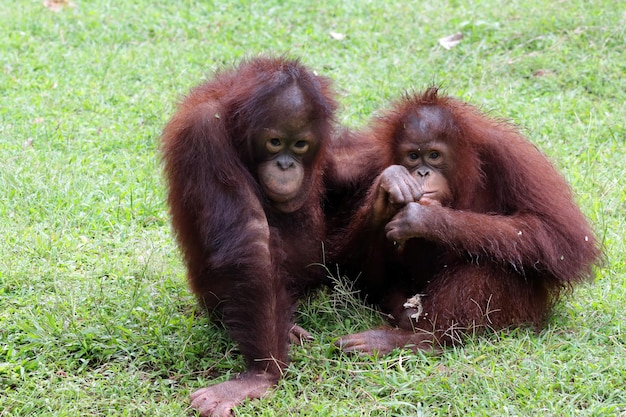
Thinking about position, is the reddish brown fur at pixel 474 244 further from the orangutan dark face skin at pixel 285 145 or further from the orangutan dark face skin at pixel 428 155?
the orangutan dark face skin at pixel 285 145

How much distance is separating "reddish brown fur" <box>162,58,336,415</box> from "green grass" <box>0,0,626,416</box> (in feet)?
0.57

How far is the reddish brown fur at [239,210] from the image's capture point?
3.78 meters

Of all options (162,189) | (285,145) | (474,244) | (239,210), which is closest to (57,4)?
(162,189)

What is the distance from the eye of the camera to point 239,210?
12.6ft

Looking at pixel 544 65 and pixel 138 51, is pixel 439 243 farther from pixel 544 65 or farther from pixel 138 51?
pixel 138 51

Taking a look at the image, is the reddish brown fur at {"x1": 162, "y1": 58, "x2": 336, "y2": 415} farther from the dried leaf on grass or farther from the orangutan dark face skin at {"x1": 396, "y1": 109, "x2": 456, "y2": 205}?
the dried leaf on grass

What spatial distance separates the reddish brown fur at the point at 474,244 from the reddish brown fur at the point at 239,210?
40 centimetres

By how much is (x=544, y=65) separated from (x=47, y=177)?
143 inches

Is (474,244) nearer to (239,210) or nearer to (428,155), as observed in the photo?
(428,155)

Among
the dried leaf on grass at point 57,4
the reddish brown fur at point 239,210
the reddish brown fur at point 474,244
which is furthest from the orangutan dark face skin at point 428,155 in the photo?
the dried leaf on grass at point 57,4

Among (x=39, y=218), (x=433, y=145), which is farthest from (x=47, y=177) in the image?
Answer: (x=433, y=145)

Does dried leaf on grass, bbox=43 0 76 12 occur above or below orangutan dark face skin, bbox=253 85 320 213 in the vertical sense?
above

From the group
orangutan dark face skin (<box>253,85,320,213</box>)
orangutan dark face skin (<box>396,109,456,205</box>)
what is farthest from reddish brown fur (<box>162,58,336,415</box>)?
orangutan dark face skin (<box>396,109,456,205</box>)

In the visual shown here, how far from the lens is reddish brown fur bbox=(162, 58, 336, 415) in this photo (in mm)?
3777
